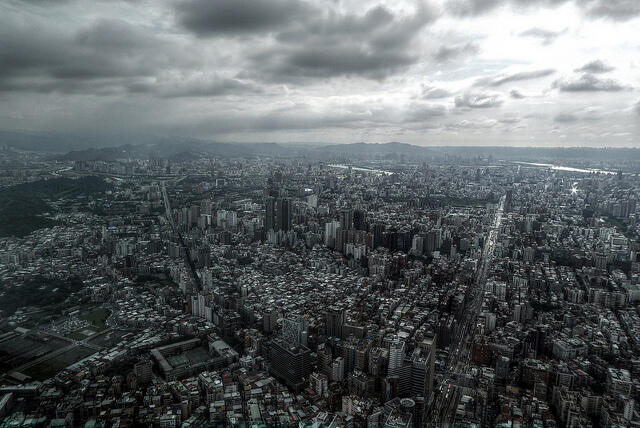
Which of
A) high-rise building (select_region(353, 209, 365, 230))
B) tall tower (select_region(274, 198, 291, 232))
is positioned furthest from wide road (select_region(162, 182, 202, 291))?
high-rise building (select_region(353, 209, 365, 230))

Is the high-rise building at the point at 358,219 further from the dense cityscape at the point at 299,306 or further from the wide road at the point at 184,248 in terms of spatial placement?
the wide road at the point at 184,248

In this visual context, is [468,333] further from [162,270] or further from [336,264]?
[162,270]

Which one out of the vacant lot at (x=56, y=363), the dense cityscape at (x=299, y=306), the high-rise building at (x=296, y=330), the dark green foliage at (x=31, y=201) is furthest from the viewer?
the dark green foliage at (x=31, y=201)

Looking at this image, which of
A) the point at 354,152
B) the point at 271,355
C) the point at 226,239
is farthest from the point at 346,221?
the point at 354,152

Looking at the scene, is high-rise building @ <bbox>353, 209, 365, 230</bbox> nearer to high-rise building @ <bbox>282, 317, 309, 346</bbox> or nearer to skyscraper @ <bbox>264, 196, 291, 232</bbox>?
skyscraper @ <bbox>264, 196, 291, 232</bbox>

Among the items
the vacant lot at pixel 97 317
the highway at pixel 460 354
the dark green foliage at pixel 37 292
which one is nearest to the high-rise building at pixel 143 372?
the vacant lot at pixel 97 317

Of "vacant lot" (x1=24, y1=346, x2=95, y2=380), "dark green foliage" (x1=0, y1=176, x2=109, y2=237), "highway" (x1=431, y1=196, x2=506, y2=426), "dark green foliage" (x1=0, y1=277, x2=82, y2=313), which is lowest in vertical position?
"highway" (x1=431, y1=196, x2=506, y2=426)

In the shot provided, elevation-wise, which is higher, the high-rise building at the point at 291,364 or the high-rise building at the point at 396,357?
the high-rise building at the point at 396,357

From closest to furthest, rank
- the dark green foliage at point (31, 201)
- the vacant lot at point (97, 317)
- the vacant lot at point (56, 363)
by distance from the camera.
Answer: the vacant lot at point (56, 363) → the vacant lot at point (97, 317) → the dark green foliage at point (31, 201)
